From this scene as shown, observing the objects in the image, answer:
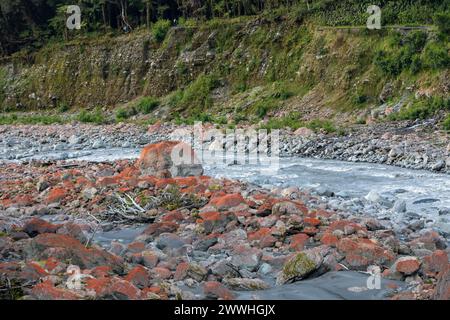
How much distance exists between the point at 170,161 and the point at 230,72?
69.4ft

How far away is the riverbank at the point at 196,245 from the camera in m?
6.28

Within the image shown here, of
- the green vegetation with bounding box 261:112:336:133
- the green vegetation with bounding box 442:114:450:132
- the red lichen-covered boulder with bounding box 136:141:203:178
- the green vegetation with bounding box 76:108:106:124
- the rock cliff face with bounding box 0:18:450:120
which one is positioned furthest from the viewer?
the green vegetation with bounding box 76:108:106:124

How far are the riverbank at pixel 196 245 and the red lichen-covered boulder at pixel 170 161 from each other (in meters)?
0.86

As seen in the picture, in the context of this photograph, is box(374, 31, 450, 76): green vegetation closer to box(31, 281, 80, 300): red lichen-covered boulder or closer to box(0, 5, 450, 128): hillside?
box(0, 5, 450, 128): hillside

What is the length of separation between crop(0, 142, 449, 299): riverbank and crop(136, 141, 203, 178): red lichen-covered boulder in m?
0.86

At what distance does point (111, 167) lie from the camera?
639 inches

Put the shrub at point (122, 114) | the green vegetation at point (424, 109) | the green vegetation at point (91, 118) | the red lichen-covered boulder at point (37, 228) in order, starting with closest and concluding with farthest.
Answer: the red lichen-covered boulder at point (37, 228)
the green vegetation at point (424, 109)
the green vegetation at point (91, 118)
the shrub at point (122, 114)

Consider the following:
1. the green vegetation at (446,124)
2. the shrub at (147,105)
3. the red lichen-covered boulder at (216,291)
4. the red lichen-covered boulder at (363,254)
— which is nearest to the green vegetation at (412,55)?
the green vegetation at (446,124)

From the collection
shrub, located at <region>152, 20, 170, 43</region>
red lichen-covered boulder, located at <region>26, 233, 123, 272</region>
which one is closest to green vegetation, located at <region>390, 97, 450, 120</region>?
red lichen-covered boulder, located at <region>26, 233, 123, 272</region>

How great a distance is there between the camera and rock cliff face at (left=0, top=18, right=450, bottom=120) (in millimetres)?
26406

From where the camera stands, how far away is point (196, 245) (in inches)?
328

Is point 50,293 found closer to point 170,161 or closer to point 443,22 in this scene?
point 170,161

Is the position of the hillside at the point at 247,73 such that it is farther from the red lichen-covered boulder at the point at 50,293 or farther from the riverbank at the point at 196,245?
the red lichen-covered boulder at the point at 50,293

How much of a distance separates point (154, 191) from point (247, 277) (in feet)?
16.2
